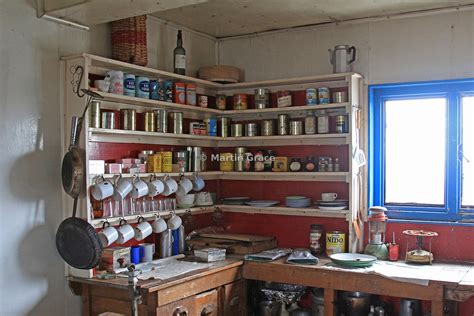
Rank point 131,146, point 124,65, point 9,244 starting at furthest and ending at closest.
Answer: point 131,146 < point 124,65 < point 9,244

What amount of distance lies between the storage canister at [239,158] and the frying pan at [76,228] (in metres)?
1.30

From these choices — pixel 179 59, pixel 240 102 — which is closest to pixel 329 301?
pixel 240 102

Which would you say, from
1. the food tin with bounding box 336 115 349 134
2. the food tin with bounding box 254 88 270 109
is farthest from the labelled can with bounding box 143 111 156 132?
the food tin with bounding box 336 115 349 134

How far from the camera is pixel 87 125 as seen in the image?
2.81 m

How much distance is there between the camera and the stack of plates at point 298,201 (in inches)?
142

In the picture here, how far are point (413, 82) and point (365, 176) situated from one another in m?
0.68

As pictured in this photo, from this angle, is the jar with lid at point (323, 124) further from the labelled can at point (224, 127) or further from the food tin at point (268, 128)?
the labelled can at point (224, 127)

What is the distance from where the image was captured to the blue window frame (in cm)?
334

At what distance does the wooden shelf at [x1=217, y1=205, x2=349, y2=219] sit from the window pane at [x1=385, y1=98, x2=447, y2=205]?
41 cm

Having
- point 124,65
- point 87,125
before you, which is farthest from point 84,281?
point 124,65

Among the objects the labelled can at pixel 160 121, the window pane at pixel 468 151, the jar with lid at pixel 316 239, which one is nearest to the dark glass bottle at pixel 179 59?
the labelled can at pixel 160 121

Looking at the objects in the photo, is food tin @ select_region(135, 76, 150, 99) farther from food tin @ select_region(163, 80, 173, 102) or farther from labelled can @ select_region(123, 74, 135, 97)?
food tin @ select_region(163, 80, 173, 102)

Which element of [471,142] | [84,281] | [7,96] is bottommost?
[84,281]

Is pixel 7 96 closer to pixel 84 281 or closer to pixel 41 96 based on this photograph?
pixel 41 96
